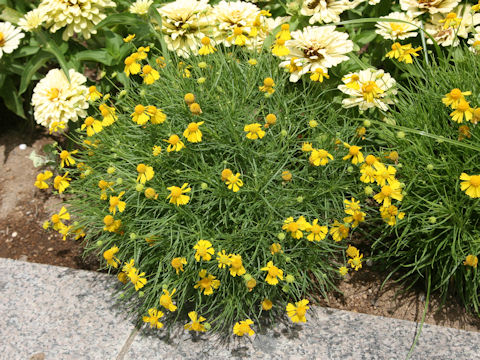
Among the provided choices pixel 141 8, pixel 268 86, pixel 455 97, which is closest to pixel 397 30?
pixel 455 97

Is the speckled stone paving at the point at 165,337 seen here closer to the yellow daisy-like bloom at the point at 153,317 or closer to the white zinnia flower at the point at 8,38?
the yellow daisy-like bloom at the point at 153,317

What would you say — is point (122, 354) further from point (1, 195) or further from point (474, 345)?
point (1, 195)

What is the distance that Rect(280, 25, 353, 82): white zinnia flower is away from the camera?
219cm

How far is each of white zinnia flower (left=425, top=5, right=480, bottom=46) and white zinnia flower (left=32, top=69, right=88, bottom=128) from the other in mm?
1797

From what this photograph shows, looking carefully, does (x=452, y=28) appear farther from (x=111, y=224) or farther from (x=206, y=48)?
(x=111, y=224)

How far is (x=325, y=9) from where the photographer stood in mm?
2416

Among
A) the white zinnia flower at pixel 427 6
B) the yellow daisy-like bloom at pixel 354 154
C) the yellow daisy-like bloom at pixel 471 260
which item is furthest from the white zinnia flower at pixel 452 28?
the yellow daisy-like bloom at pixel 471 260

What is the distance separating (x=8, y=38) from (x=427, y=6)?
2238 mm

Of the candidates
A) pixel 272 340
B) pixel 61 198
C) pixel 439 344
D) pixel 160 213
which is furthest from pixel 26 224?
pixel 439 344

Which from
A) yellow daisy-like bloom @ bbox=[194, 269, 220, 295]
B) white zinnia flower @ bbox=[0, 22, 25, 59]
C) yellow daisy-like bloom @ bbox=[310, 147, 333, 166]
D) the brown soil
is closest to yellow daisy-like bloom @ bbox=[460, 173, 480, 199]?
yellow daisy-like bloom @ bbox=[310, 147, 333, 166]

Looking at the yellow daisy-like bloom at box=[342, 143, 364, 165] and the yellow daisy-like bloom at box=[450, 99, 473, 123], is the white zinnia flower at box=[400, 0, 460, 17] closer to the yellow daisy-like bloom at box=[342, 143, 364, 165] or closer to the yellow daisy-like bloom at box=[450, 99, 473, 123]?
the yellow daisy-like bloom at box=[450, 99, 473, 123]

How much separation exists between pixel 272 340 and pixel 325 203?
58 cm

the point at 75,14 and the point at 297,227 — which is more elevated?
the point at 75,14

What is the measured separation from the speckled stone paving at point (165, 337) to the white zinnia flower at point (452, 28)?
4.39 feet
